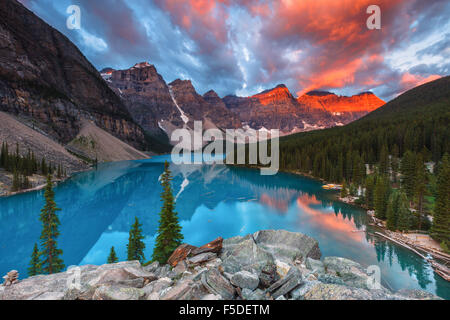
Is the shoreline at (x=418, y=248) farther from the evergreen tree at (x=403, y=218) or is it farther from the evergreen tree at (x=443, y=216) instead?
the evergreen tree at (x=443, y=216)

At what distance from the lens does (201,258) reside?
9.31 meters

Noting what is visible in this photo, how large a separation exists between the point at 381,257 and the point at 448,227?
6951 mm

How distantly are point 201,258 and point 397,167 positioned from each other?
194 feet

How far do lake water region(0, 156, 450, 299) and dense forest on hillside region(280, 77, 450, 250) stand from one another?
4.22 m

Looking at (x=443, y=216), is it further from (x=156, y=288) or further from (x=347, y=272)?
(x=156, y=288)

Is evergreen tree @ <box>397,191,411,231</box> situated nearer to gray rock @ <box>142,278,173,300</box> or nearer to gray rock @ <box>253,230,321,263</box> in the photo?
gray rock @ <box>253,230,321,263</box>

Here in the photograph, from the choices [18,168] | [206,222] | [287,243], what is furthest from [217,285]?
[18,168]

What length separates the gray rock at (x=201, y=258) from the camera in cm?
907

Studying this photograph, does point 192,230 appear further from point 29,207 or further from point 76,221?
point 29,207

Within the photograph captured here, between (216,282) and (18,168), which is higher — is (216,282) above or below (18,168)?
below

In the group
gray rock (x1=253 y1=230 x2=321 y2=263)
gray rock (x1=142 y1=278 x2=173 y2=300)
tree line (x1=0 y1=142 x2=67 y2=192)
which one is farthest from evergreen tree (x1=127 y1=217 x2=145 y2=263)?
tree line (x1=0 y1=142 x2=67 y2=192)

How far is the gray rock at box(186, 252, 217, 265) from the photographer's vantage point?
907 cm
